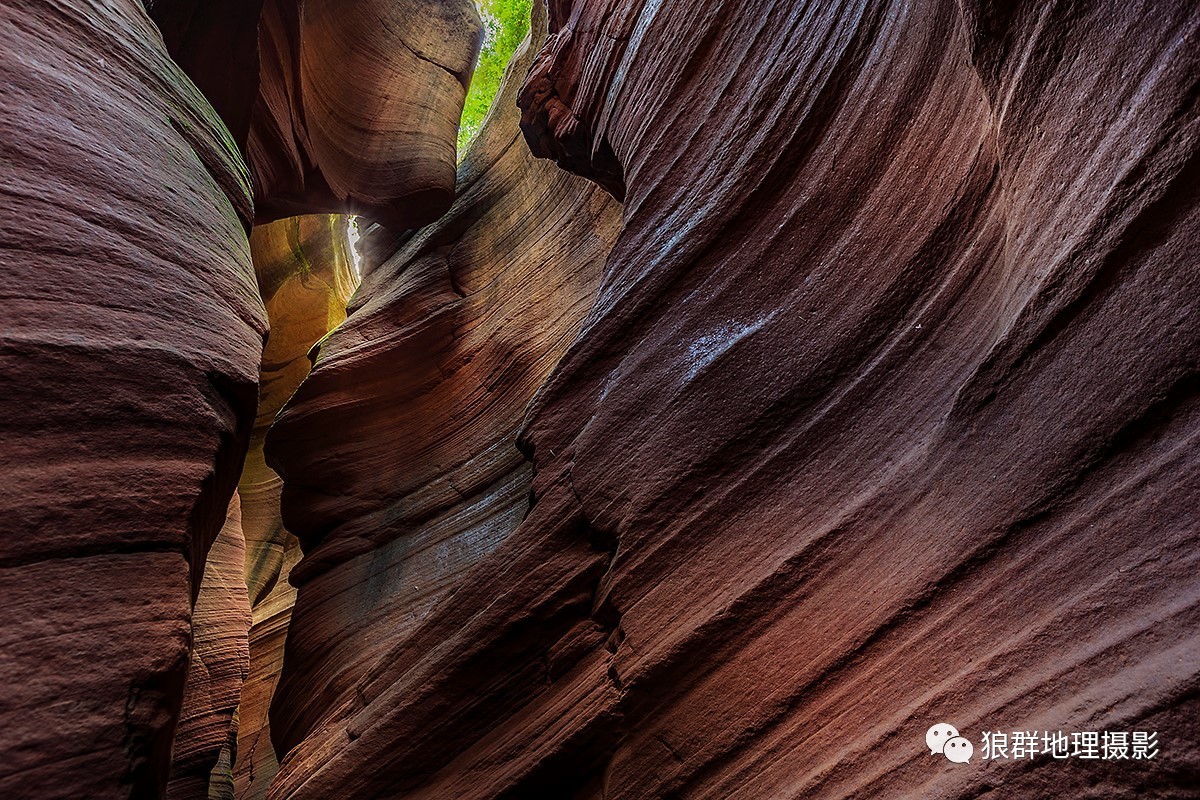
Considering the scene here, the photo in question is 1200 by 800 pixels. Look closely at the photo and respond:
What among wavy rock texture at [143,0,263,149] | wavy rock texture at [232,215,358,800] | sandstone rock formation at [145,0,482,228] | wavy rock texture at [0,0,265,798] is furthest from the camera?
wavy rock texture at [232,215,358,800]

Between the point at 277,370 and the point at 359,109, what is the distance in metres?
6.02

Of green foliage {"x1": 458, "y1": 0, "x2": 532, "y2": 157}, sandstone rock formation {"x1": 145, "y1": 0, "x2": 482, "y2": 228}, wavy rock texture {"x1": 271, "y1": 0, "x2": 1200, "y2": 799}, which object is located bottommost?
wavy rock texture {"x1": 271, "y1": 0, "x2": 1200, "y2": 799}

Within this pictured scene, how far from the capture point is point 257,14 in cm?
782

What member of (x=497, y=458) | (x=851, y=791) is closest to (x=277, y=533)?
(x=497, y=458)

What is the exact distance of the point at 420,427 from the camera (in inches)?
372

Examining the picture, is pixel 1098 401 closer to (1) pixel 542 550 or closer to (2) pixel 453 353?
(1) pixel 542 550

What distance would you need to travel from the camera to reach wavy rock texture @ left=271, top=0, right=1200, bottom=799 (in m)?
2.63

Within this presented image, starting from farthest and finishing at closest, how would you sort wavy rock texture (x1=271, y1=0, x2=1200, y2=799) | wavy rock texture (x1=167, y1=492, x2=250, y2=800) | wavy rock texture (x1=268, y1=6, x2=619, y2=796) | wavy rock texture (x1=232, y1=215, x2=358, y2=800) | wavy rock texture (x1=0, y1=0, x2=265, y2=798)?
wavy rock texture (x1=232, y1=215, x2=358, y2=800)
wavy rock texture (x1=167, y1=492, x2=250, y2=800)
wavy rock texture (x1=268, y1=6, x2=619, y2=796)
wavy rock texture (x1=0, y1=0, x2=265, y2=798)
wavy rock texture (x1=271, y1=0, x2=1200, y2=799)

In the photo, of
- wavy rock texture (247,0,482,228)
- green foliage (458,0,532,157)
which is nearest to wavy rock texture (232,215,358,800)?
wavy rock texture (247,0,482,228)

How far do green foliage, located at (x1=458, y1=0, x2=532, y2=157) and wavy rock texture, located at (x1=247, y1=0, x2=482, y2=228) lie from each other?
1.51m

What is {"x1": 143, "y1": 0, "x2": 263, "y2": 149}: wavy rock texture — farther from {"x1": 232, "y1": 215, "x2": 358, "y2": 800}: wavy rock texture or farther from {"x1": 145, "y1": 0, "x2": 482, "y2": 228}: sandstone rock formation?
{"x1": 232, "y1": 215, "x2": 358, "y2": 800}: wavy rock texture

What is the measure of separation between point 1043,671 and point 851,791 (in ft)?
3.11

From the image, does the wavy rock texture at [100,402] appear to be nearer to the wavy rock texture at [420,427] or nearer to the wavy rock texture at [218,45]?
the wavy rock texture at [218,45]

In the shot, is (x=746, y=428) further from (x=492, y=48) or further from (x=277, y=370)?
(x=492, y=48)
